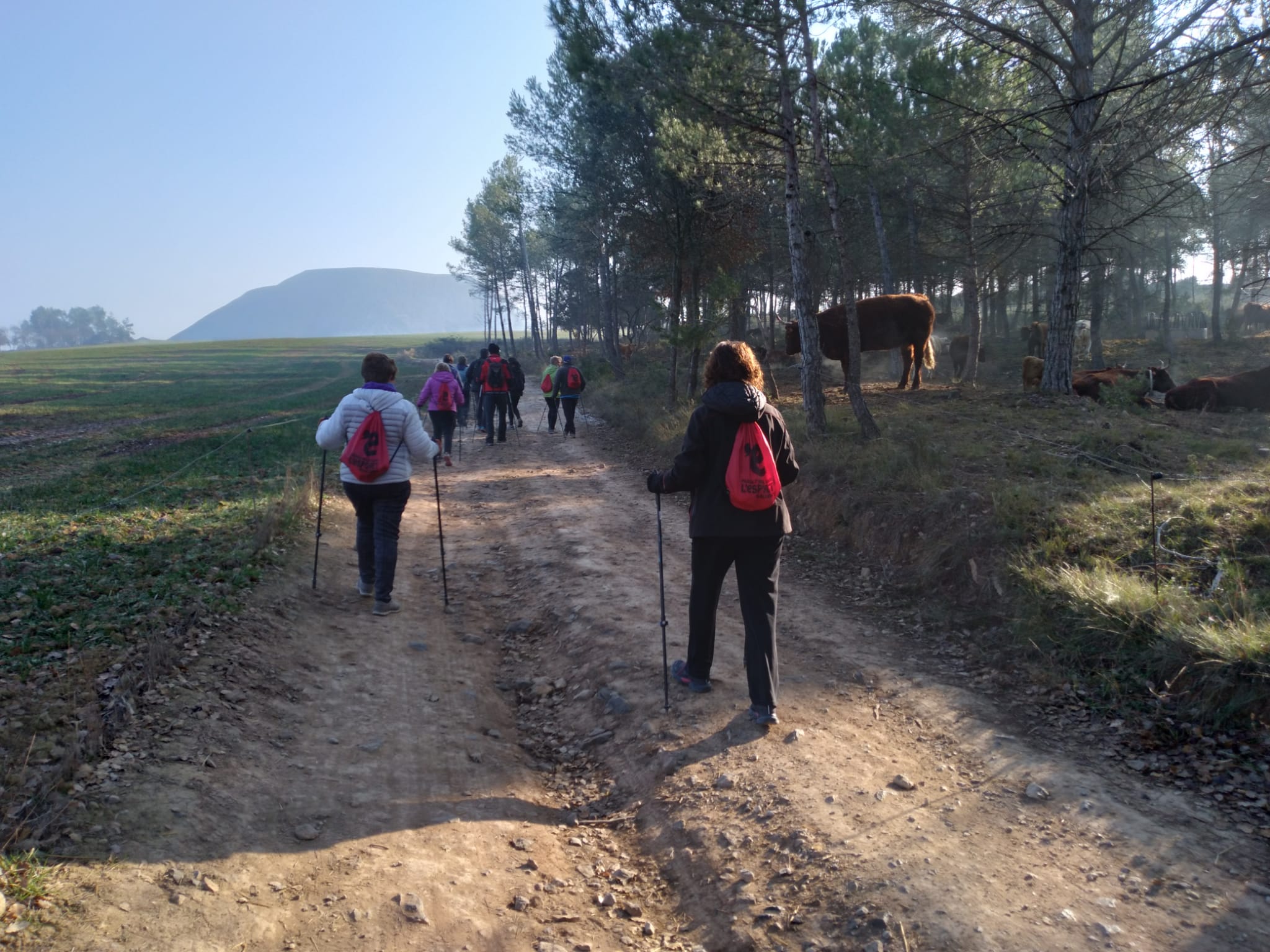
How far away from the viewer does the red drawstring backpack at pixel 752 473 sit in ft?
16.1

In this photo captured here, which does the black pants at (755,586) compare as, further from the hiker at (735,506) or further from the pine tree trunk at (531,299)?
the pine tree trunk at (531,299)

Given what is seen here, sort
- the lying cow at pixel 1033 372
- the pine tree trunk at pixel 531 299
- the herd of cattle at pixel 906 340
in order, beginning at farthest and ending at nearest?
the pine tree trunk at pixel 531 299
the lying cow at pixel 1033 372
the herd of cattle at pixel 906 340

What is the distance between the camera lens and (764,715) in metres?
5.16

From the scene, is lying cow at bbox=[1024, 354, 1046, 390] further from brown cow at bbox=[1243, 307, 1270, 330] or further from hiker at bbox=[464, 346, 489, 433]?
A: brown cow at bbox=[1243, 307, 1270, 330]

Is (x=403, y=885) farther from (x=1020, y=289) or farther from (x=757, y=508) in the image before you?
(x=1020, y=289)

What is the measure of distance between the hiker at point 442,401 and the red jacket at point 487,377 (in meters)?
1.57

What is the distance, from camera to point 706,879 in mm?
3916

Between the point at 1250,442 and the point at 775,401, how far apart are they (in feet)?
27.6

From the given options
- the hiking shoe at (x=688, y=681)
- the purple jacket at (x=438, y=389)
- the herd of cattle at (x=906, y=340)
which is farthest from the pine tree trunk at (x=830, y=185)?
the purple jacket at (x=438, y=389)

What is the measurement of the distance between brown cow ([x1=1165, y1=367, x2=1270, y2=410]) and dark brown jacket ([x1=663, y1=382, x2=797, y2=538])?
1305 cm

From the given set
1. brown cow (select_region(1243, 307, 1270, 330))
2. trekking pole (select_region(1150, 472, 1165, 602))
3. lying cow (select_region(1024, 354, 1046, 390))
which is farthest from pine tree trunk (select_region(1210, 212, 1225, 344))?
trekking pole (select_region(1150, 472, 1165, 602))

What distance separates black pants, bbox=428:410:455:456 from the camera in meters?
15.4

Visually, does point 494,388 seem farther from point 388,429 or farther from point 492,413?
point 388,429

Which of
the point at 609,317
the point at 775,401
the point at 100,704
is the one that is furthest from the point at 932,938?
the point at 609,317
